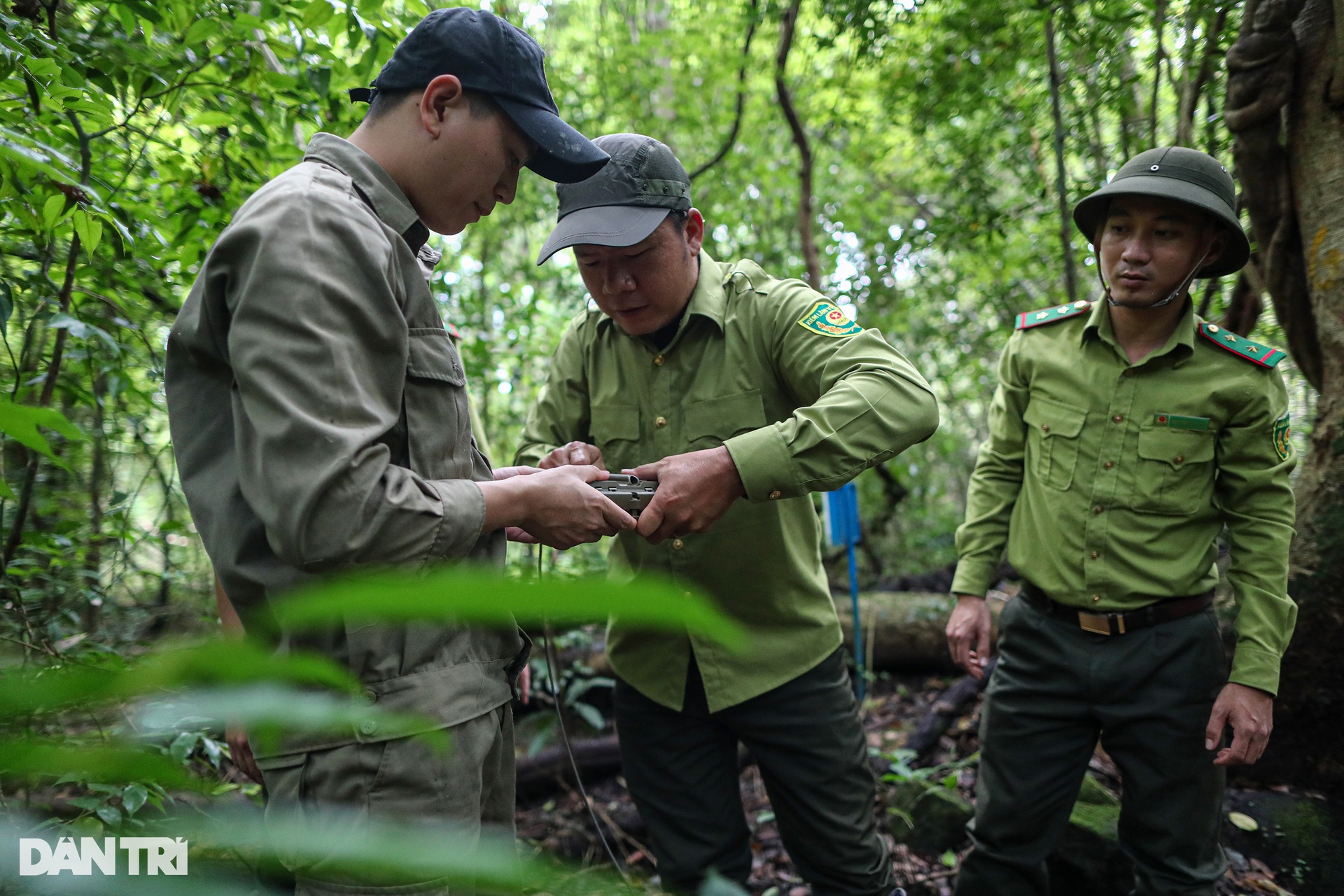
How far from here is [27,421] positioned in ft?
1.94

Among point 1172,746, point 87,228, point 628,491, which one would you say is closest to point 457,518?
point 628,491

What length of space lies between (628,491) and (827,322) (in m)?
0.83

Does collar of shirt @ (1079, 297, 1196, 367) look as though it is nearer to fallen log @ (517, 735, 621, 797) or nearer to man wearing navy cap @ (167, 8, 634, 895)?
man wearing navy cap @ (167, 8, 634, 895)

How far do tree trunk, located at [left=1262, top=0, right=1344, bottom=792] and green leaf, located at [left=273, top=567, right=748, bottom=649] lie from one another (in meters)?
3.70

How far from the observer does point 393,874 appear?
129cm

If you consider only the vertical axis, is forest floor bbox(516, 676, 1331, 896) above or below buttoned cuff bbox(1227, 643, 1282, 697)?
below

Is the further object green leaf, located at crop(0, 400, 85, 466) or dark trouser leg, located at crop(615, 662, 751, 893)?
dark trouser leg, located at crop(615, 662, 751, 893)

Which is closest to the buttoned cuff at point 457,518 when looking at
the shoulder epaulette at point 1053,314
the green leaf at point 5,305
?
the green leaf at point 5,305

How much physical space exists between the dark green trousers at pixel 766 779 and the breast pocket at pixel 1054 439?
937mm

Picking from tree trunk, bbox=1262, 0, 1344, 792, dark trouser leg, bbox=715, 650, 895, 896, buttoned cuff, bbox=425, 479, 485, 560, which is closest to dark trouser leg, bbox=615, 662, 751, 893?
dark trouser leg, bbox=715, 650, 895, 896

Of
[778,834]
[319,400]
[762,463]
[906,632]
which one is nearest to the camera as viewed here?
[319,400]

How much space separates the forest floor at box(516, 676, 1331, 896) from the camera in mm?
3244

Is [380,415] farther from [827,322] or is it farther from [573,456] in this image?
[827,322]

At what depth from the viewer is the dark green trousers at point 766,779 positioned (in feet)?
8.18
